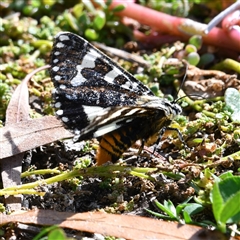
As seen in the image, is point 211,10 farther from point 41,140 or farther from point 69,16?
point 41,140

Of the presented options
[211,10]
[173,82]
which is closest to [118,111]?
[173,82]

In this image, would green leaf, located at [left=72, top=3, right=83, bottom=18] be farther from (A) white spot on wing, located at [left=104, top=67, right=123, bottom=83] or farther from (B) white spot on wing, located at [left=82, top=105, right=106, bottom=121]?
(B) white spot on wing, located at [left=82, top=105, right=106, bottom=121]

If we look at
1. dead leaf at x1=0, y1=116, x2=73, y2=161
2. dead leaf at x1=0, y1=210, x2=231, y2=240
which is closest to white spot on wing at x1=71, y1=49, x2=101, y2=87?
dead leaf at x1=0, y1=116, x2=73, y2=161

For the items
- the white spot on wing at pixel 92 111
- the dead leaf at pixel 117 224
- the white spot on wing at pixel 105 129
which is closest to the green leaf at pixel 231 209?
the dead leaf at pixel 117 224

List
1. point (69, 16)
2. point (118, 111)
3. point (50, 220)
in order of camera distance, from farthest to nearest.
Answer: point (69, 16)
point (118, 111)
point (50, 220)

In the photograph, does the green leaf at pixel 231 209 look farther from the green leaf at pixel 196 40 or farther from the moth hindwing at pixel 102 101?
the green leaf at pixel 196 40

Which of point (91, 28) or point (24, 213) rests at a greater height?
point (91, 28)
